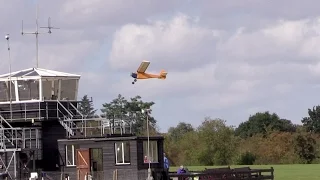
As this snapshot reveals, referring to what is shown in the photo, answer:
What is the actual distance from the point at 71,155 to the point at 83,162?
3.78ft

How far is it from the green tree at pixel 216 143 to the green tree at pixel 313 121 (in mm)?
66264

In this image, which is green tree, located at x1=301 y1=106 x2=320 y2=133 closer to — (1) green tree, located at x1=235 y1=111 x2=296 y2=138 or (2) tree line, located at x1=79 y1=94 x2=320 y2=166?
(1) green tree, located at x1=235 y1=111 x2=296 y2=138

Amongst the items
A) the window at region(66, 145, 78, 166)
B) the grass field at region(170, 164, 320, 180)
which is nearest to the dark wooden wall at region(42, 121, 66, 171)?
the window at region(66, 145, 78, 166)

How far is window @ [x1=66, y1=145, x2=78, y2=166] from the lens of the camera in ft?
173

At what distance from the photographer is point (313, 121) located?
600 feet

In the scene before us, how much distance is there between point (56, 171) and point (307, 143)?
213 feet

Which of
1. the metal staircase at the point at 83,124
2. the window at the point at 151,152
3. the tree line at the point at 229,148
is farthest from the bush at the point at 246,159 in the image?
the window at the point at 151,152

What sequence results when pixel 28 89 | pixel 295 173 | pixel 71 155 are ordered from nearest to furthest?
pixel 71 155
pixel 28 89
pixel 295 173

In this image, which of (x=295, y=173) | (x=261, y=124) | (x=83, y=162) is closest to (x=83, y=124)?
(x=83, y=162)

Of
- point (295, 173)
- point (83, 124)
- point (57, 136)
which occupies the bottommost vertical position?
point (295, 173)

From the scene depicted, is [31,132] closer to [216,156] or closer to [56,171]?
[56,171]

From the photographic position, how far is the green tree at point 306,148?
113812 millimetres

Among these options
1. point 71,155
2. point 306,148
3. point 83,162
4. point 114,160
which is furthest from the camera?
point 306,148

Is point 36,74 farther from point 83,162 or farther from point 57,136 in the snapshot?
point 83,162
